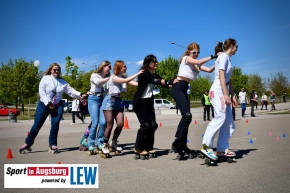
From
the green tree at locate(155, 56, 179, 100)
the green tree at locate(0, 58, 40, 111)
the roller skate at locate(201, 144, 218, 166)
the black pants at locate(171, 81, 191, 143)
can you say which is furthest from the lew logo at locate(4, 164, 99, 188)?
the green tree at locate(155, 56, 179, 100)

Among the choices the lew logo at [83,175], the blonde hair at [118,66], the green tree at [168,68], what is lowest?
the lew logo at [83,175]

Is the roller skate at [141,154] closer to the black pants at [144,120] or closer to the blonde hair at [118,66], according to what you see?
the black pants at [144,120]

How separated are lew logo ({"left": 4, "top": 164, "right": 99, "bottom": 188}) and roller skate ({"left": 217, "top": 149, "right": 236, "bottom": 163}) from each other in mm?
2305

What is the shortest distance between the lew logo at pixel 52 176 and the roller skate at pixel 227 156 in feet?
7.56

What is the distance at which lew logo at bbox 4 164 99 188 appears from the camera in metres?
4.20

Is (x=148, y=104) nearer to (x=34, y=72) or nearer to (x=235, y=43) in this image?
(x=235, y=43)

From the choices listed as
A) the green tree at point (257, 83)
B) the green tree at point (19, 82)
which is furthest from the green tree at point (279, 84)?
the green tree at point (19, 82)

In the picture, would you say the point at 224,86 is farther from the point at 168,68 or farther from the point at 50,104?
the point at 168,68

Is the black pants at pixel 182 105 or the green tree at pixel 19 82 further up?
the green tree at pixel 19 82

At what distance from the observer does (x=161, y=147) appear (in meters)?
7.62

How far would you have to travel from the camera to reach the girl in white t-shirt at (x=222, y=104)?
5363 mm

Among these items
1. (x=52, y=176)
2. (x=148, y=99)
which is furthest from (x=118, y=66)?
(x=52, y=176)

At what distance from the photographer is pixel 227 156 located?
5484mm

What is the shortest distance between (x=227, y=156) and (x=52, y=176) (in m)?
2.88
